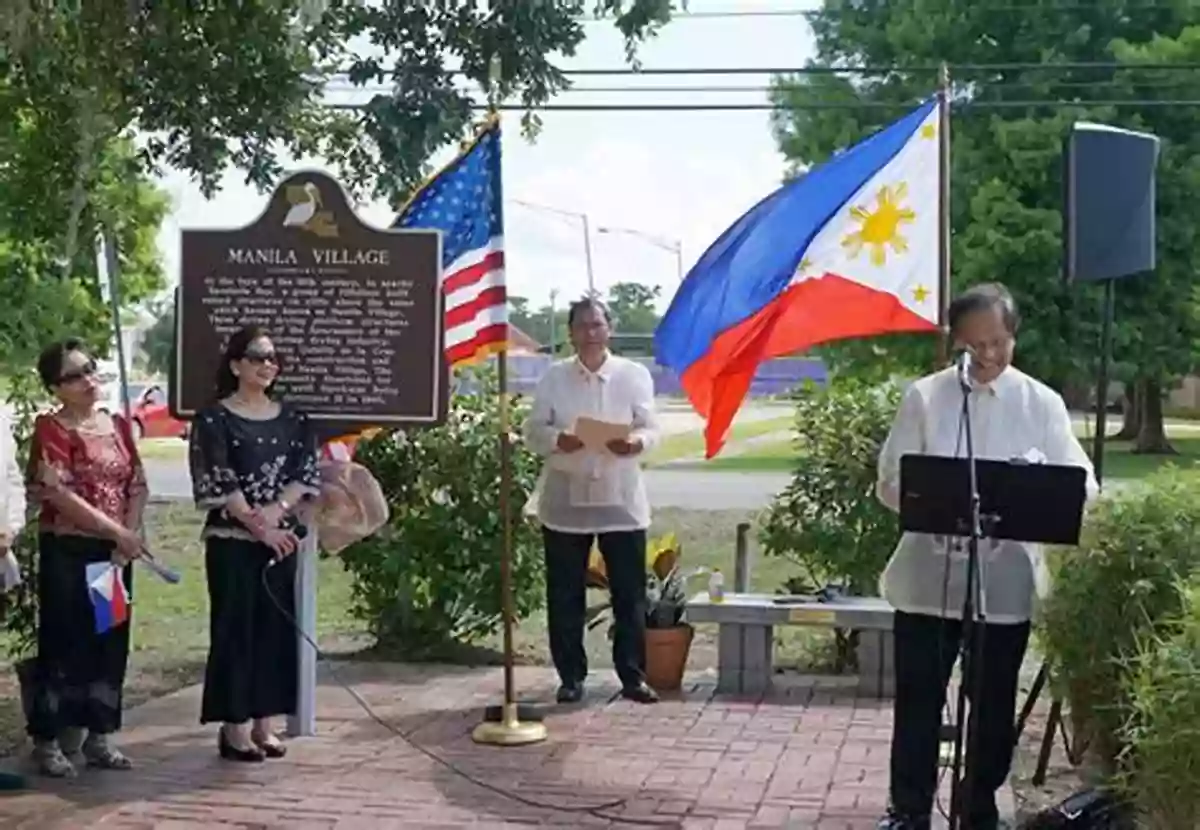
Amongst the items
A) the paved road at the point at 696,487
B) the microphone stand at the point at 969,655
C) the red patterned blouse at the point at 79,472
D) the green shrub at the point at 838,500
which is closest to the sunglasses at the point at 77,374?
the red patterned blouse at the point at 79,472

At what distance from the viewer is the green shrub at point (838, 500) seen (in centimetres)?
812

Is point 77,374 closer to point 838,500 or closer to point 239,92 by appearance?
point 239,92

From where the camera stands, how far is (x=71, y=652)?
6.18 m

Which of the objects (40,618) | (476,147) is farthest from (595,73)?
(40,618)

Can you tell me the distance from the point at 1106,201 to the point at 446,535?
3.97 meters

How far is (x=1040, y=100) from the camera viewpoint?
84.9 ft

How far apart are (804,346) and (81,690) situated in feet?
10.1

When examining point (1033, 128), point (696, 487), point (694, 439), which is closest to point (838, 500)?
point (696, 487)

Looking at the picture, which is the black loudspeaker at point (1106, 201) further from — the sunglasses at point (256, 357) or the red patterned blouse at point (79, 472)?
the red patterned blouse at point (79, 472)

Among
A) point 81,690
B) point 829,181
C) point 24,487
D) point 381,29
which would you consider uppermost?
point 381,29

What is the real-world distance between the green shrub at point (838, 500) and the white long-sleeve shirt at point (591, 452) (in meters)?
1.15

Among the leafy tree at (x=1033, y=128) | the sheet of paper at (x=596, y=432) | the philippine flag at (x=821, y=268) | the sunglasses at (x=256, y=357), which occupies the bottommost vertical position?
the sheet of paper at (x=596, y=432)

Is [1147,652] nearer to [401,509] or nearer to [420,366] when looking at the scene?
[420,366]

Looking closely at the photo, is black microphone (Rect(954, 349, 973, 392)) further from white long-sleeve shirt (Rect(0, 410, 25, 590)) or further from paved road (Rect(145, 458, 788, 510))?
paved road (Rect(145, 458, 788, 510))
